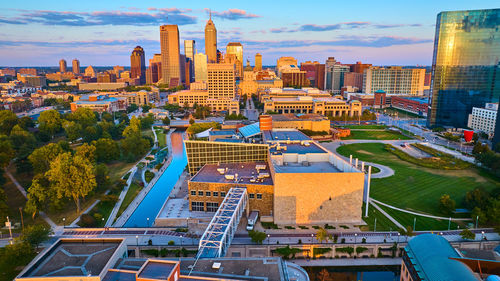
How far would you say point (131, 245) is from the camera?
4125 cm

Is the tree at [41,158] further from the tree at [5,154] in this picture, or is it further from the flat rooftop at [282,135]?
the flat rooftop at [282,135]

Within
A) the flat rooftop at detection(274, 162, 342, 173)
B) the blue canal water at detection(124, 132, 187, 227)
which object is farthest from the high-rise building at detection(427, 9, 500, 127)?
the blue canal water at detection(124, 132, 187, 227)

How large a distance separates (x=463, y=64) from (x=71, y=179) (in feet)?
411

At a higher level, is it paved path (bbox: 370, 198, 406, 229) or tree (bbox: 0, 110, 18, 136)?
tree (bbox: 0, 110, 18, 136)

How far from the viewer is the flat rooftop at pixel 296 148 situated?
196 ft

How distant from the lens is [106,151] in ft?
255

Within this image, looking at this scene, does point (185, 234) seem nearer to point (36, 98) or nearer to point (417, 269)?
point (417, 269)

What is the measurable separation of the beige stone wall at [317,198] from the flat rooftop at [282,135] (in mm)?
22206

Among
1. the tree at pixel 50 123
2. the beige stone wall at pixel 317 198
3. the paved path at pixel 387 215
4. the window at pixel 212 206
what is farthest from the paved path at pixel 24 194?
the paved path at pixel 387 215

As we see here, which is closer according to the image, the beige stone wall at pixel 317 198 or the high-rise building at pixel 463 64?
the beige stone wall at pixel 317 198

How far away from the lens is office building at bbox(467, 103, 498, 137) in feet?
341

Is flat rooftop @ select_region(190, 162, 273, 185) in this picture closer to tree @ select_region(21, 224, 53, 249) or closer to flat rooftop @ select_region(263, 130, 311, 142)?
flat rooftop @ select_region(263, 130, 311, 142)

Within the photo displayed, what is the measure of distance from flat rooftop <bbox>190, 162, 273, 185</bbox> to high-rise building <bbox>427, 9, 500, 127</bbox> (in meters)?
92.9

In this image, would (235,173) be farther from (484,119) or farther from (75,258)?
(484,119)
